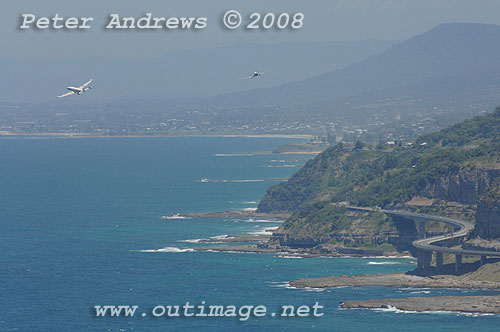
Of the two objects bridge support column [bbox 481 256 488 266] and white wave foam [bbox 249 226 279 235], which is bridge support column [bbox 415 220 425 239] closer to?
bridge support column [bbox 481 256 488 266]

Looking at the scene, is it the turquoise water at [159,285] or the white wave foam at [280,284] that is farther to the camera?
the white wave foam at [280,284]

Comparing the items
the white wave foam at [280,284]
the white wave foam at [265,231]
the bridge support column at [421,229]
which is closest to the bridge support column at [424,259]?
the white wave foam at [280,284]

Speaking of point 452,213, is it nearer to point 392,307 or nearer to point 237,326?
point 392,307

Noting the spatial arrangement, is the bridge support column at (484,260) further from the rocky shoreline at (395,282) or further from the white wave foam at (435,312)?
the white wave foam at (435,312)

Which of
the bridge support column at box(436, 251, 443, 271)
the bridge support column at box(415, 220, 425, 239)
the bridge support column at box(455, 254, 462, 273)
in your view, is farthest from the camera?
the bridge support column at box(415, 220, 425, 239)

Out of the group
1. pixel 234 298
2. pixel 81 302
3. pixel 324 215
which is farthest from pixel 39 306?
pixel 324 215

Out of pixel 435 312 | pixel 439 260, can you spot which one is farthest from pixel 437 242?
pixel 435 312

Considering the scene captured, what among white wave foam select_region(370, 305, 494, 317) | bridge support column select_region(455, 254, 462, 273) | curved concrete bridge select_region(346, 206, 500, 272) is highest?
curved concrete bridge select_region(346, 206, 500, 272)

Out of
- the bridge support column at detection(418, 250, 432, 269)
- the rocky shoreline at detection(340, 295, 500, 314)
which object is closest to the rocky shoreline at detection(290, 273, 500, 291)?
the bridge support column at detection(418, 250, 432, 269)
